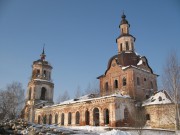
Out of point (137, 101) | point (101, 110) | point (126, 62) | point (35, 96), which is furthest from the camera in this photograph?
point (35, 96)

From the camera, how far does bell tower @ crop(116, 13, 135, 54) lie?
35844 mm

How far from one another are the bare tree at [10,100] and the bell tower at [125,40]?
20.1 metres

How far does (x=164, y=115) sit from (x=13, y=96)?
2518 cm

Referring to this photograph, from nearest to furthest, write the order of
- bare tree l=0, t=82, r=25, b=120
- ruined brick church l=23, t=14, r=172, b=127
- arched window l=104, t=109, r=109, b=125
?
ruined brick church l=23, t=14, r=172, b=127, arched window l=104, t=109, r=109, b=125, bare tree l=0, t=82, r=25, b=120

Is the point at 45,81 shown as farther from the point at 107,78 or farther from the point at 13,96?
the point at 107,78

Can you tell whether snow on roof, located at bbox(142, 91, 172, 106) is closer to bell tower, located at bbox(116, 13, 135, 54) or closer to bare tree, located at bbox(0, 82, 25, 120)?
bell tower, located at bbox(116, 13, 135, 54)

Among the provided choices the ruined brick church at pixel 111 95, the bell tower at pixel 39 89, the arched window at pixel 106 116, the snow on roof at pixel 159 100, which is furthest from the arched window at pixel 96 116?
the bell tower at pixel 39 89

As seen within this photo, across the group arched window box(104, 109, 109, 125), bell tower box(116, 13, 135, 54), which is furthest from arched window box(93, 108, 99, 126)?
bell tower box(116, 13, 135, 54)

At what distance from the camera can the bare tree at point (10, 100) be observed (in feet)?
117

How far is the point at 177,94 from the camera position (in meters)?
21.2

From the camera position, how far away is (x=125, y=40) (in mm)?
36125

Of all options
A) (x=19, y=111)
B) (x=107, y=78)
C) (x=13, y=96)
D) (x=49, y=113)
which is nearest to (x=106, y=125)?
(x=107, y=78)

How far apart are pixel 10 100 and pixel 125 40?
22442 millimetres

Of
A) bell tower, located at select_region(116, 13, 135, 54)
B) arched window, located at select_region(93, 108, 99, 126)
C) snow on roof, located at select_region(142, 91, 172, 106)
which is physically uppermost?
bell tower, located at select_region(116, 13, 135, 54)
